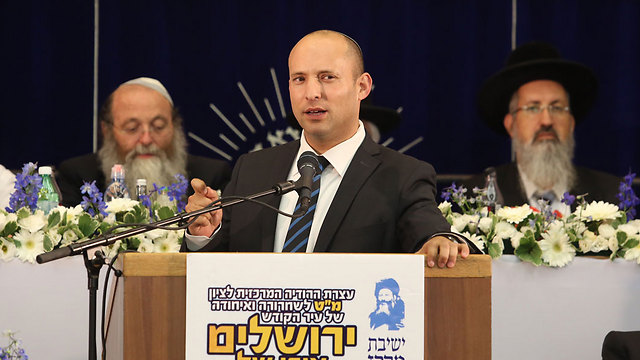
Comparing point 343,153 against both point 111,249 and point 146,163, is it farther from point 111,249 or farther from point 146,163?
point 146,163

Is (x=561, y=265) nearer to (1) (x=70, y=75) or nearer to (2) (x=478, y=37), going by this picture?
(2) (x=478, y=37)

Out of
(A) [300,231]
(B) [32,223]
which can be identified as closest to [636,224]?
(A) [300,231]

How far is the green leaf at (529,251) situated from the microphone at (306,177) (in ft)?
3.86

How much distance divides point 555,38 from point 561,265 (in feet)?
11.3

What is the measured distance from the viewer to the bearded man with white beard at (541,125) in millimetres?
5293

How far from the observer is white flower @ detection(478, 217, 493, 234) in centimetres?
300

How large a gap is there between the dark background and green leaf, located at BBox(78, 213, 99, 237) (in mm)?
3047

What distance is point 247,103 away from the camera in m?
5.97

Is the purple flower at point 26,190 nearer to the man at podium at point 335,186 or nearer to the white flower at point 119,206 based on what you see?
the white flower at point 119,206

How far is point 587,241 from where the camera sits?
298 cm

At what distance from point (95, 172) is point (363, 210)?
316 cm

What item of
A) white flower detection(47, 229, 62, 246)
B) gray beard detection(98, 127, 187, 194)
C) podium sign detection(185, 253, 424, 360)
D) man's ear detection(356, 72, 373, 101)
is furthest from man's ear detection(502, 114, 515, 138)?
podium sign detection(185, 253, 424, 360)

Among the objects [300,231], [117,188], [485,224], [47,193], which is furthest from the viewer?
[117,188]

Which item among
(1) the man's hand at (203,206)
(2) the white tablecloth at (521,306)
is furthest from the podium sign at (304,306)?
(2) the white tablecloth at (521,306)
